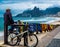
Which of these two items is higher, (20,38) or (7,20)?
(7,20)

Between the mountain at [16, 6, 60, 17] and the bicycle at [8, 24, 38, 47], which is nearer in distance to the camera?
the bicycle at [8, 24, 38, 47]

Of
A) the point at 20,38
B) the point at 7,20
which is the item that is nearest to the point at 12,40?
the point at 20,38

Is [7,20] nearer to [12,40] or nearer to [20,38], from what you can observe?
[12,40]

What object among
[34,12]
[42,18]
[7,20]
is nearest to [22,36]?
[7,20]

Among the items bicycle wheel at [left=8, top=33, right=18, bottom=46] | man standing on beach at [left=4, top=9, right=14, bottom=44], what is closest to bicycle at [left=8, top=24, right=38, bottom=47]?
bicycle wheel at [left=8, top=33, right=18, bottom=46]

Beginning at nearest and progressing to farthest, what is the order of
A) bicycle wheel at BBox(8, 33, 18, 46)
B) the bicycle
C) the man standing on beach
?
the bicycle
bicycle wheel at BBox(8, 33, 18, 46)
the man standing on beach

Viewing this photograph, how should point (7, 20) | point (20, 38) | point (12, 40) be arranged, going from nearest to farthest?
point (20, 38), point (12, 40), point (7, 20)

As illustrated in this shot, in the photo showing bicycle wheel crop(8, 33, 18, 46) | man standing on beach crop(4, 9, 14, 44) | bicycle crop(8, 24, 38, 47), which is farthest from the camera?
man standing on beach crop(4, 9, 14, 44)

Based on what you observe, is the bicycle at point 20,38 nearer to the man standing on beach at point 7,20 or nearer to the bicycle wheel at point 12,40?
the bicycle wheel at point 12,40

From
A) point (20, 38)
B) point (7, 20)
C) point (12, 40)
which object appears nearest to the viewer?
point (20, 38)

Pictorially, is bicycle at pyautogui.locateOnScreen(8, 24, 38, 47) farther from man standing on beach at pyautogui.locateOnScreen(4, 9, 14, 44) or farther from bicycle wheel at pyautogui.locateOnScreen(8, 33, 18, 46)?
man standing on beach at pyautogui.locateOnScreen(4, 9, 14, 44)

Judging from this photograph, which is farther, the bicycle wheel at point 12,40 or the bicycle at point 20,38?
the bicycle wheel at point 12,40

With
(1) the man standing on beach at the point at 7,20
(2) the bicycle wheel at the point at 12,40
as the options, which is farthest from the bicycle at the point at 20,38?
(1) the man standing on beach at the point at 7,20

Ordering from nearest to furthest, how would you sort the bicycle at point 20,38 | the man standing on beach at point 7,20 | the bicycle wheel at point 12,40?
the bicycle at point 20,38 → the bicycle wheel at point 12,40 → the man standing on beach at point 7,20
